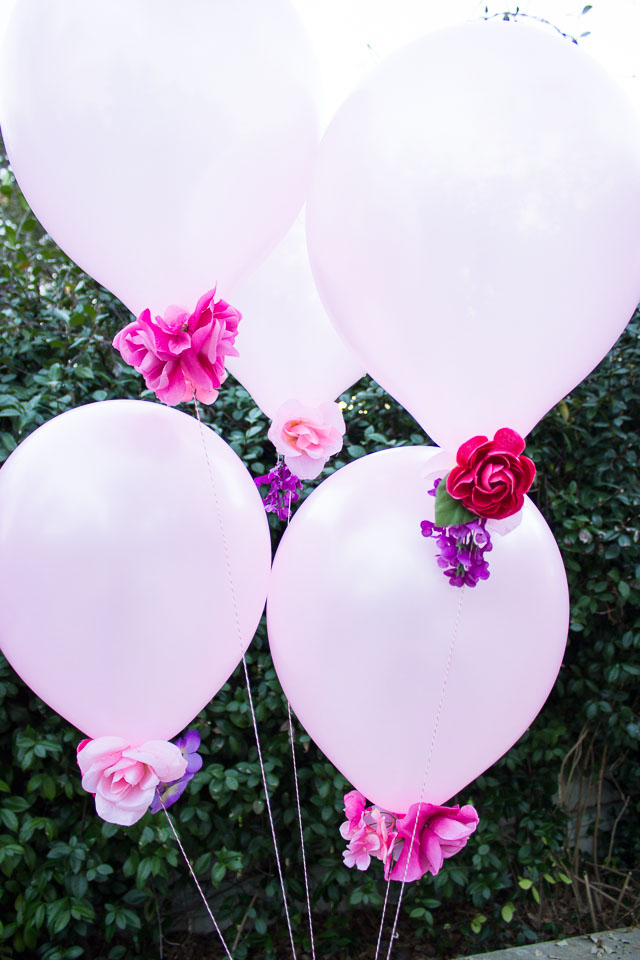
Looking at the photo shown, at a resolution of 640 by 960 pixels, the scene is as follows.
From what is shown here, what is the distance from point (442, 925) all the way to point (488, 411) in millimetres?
1700

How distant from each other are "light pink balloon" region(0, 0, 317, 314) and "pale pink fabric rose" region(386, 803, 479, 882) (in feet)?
2.11

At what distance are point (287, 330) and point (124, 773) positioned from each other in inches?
23.7

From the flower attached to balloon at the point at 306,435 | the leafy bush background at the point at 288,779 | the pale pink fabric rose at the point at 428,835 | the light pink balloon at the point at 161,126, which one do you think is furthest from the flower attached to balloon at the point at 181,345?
the leafy bush background at the point at 288,779

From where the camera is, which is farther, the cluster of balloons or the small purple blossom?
the small purple blossom

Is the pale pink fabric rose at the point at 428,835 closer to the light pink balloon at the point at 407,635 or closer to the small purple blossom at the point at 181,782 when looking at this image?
the light pink balloon at the point at 407,635

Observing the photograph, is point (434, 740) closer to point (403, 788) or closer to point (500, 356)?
point (403, 788)

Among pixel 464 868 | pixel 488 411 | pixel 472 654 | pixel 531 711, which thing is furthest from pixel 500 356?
pixel 464 868

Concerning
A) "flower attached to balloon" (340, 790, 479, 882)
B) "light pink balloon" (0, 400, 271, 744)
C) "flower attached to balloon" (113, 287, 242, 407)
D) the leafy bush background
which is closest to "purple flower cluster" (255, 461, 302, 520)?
"light pink balloon" (0, 400, 271, 744)

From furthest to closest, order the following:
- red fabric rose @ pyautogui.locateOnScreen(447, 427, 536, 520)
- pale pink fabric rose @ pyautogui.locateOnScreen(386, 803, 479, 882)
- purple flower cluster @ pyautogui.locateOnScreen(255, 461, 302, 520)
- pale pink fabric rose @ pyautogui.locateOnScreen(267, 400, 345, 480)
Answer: purple flower cluster @ pyautogui.locateOnScreen(255, 461, 302, 520) < pale pink fabric rose @ pyautogui.locateOnScreen(267, 400, 345, 480) < pale pink fabric rose @ pyautogui.locateOnScreen(386, 803, 479, 882) < red fabric rose @ pyautogui.locateOnScreen(447, 427, 536, 520)

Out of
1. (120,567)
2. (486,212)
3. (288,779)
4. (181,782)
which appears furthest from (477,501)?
(288,779)

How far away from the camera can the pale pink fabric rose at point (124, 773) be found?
2.68 ft

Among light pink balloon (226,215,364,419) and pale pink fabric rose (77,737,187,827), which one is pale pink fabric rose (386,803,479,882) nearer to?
pale pink fabric rose (77,737,187,827)

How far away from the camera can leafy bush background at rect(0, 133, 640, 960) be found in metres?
1.58

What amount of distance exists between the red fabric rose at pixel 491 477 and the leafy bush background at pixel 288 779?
1.03 metres
